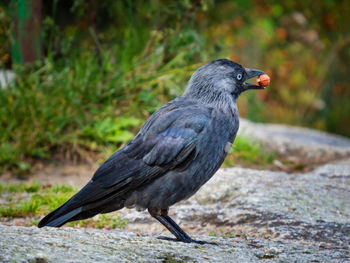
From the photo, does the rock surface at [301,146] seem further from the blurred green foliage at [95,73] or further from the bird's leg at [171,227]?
the bird's leg at [171,227]

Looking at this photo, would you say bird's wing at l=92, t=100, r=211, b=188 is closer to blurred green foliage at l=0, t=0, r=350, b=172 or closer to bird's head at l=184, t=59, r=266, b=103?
bird's head at l=184, t=59, r=266, b=103

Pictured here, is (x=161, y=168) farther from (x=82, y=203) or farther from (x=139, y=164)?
(x=82, y=203)

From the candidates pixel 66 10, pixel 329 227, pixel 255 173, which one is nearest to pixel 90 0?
pixel 66 10

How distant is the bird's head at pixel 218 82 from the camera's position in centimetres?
292

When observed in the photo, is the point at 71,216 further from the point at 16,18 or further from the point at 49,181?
the point at 16,18

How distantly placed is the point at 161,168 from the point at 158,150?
10 centimetres

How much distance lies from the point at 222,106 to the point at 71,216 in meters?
1.08

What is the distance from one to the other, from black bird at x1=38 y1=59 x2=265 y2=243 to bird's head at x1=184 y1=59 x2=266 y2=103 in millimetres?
166

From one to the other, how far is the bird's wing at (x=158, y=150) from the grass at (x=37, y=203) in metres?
0.83

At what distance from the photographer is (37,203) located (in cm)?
349

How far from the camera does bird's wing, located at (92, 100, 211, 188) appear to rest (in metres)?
2.65

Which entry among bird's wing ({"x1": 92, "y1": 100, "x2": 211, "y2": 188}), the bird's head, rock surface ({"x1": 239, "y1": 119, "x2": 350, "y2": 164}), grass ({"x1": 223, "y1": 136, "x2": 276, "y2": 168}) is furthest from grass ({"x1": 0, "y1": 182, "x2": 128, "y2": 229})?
rock surface ({"x1": 239, "y1": 119, "x2": 350, "y2": 164})

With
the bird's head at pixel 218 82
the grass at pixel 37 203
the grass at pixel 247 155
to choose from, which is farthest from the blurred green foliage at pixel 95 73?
the bird's head at pixel 218 82

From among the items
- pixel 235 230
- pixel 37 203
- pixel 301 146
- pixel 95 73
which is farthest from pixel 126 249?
pixel 301 146
